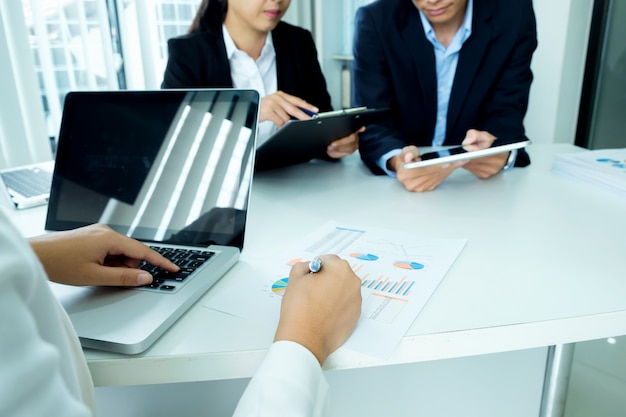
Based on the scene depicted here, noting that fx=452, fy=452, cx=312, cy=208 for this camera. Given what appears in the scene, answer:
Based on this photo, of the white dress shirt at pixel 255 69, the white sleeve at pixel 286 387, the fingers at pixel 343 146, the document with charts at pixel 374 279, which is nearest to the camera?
the white sleeve at pixel 286 387

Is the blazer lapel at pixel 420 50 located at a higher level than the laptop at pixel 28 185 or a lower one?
higher

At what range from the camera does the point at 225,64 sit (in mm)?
1382

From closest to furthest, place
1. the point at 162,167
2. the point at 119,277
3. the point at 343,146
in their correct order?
the point at 119,277, the point at 162,167, the point at 343,146

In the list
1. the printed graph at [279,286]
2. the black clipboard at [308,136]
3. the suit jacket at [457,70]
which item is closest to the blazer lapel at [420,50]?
the suit jacket at [457,70]

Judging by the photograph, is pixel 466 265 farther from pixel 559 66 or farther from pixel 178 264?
pixel 559 66

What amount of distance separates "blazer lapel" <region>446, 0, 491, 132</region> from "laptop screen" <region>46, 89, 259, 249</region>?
759 millimetres

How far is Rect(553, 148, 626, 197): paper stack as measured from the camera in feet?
2.88

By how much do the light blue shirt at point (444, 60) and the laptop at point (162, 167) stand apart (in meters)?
0.80

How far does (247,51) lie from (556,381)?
4.27ft

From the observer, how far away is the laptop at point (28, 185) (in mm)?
864

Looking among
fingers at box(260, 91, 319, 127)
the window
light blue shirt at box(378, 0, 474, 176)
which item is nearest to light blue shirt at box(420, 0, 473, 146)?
light blue shirt at box(378, 0, 474, 176)

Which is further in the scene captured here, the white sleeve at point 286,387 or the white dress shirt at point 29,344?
the white sleeve at point 286,387

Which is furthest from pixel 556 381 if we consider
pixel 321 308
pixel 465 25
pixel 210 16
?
pixel 210 16

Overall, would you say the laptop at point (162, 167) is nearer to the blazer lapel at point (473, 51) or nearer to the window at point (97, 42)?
the blazer lapel at point (473, 51)
